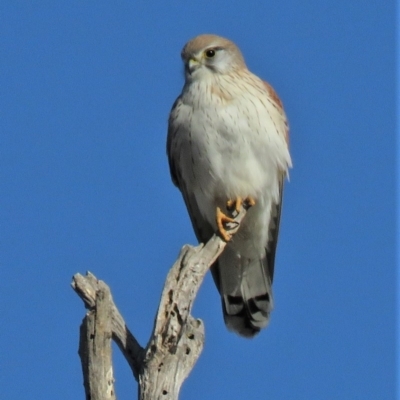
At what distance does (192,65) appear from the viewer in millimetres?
6211

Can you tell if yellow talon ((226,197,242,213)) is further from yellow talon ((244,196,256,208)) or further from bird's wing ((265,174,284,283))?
bird's wing ((265,174,284,283))

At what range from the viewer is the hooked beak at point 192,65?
6.19 meters

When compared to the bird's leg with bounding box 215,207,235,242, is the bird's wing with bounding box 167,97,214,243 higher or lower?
higher

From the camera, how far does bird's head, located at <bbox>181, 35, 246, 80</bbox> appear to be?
6.17 m

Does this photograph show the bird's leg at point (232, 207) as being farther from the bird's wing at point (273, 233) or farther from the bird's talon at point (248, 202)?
the bird's wing at point (273, 233)

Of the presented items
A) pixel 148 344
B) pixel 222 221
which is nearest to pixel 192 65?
pixel 222 221

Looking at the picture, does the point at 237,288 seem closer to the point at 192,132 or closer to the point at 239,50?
the point at 192,132

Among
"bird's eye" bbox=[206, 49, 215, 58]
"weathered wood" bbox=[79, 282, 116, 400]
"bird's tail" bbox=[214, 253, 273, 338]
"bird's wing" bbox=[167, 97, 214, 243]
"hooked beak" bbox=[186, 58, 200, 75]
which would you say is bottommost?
"weathered wood" bbox=[79, 282, 116, 400]

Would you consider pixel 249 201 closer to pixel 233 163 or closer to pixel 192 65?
pixel 233 163

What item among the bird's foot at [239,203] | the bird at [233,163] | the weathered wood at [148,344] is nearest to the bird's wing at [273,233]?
the bird at [233,163]

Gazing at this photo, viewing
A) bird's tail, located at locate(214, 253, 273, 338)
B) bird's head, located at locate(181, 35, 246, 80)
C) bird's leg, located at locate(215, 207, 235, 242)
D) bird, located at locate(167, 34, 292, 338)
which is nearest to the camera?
bird's leg, located at locate(215, 207, 235, 242)

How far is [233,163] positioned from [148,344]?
1988mm

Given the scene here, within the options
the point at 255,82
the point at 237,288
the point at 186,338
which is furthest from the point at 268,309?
the point at 186,338

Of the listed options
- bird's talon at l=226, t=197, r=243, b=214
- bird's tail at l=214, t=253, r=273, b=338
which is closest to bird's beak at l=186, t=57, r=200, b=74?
bird's talon at l=226, t=197, r=243, b=214
